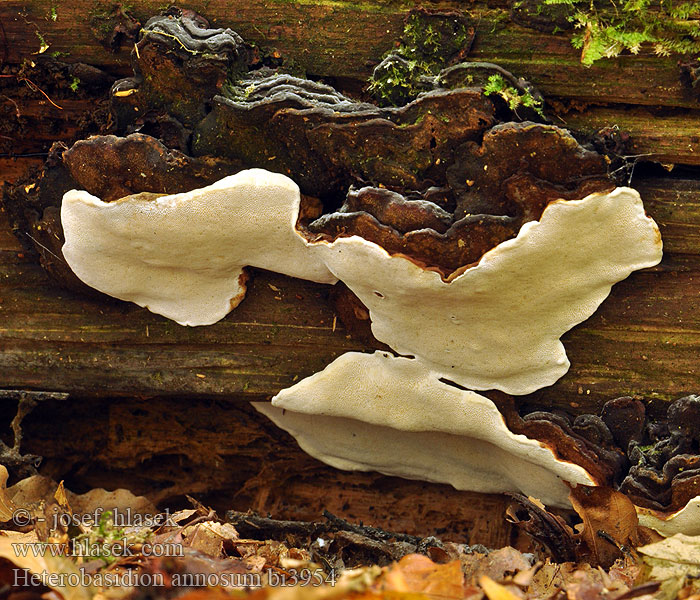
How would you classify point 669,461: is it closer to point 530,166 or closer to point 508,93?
point 530,166

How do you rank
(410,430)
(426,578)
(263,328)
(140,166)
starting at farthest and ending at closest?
(263,328)
(410,430)
(140,166)
(426,578)

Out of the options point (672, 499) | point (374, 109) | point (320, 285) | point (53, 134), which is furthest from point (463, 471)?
point (53, 134)

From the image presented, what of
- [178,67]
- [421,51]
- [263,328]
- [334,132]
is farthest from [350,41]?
[263,328]

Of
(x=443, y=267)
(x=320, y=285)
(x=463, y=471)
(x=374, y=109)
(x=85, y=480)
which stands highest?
(x=374, y=109)

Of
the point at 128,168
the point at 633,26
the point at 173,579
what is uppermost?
the point at 633,26

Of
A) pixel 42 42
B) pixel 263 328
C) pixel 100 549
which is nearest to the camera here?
pixel 100 549

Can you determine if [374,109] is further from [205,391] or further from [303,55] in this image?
[205,391]
